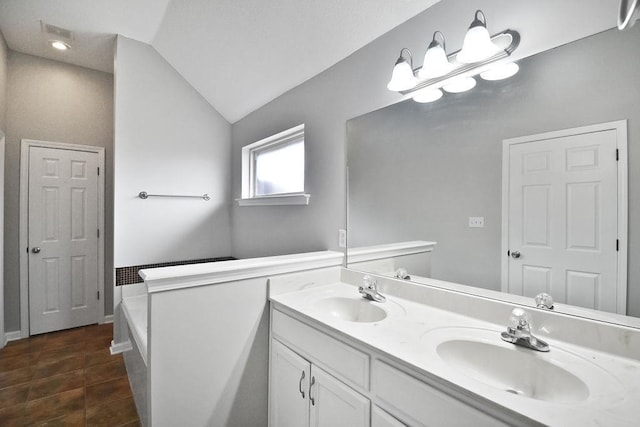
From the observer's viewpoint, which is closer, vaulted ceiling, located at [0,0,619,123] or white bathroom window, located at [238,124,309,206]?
vaulted ceiling, located at [0,0,619,123]

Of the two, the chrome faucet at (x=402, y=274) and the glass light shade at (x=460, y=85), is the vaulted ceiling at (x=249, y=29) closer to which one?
the glass light shade at (x=460, y=85)

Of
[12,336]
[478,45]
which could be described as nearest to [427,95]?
[478,45]

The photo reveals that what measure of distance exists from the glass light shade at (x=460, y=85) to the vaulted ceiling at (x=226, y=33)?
423 millimetres

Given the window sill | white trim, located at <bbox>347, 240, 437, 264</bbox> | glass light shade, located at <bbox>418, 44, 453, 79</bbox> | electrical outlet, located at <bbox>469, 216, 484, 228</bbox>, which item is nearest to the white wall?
the window sill

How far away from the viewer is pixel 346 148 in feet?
6.11

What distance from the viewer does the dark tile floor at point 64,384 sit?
70.1 inches

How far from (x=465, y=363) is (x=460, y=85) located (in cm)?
116

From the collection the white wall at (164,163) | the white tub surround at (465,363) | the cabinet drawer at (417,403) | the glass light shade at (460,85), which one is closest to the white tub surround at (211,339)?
the white tub surround at (465,363)

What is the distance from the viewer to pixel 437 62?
4.27 ft

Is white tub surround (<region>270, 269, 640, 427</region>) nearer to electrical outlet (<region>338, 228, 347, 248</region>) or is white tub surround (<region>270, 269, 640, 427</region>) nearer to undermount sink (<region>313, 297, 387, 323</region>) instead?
undermount sink (<region>313, 297, 387, 323</region>)

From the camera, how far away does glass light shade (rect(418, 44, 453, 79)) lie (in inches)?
51.1

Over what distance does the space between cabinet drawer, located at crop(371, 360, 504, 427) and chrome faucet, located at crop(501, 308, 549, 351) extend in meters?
0.37

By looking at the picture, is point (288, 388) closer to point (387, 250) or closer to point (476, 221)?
point (387, 250)

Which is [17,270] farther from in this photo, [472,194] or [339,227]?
[472,194]
